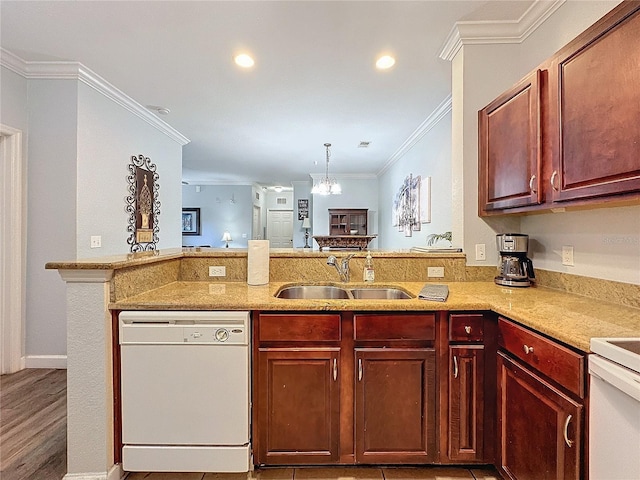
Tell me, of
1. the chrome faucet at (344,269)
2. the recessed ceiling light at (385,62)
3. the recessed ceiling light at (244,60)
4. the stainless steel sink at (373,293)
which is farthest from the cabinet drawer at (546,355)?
the recessed ceiling light at (244,60)

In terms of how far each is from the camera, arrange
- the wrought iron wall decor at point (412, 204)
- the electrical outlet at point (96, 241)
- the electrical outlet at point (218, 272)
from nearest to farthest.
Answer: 1. the electrical outlet at point (218, 272)
2. the electrical outlet at point (96, 241)
3. the wrought iron wall decor at point (412, 204)

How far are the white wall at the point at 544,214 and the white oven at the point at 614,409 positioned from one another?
75 centimetres

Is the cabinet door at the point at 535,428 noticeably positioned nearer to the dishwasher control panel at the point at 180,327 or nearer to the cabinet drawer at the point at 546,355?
the cabinet drawer at the point at 546,355

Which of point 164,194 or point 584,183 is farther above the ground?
point 164,194

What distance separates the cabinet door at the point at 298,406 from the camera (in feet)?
5.61

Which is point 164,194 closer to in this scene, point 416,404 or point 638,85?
point 416,404

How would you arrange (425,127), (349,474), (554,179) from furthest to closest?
(425,127) < (349,474) < (554,179)

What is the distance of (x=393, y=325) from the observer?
1707 mm

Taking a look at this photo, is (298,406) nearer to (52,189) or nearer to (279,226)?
(52,189)

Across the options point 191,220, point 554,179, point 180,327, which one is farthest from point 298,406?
point 191,220

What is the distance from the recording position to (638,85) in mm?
1202

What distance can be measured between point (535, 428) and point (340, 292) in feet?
3.97

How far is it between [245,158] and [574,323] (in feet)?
19.7

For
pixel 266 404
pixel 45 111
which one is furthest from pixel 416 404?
pixel 45 111
